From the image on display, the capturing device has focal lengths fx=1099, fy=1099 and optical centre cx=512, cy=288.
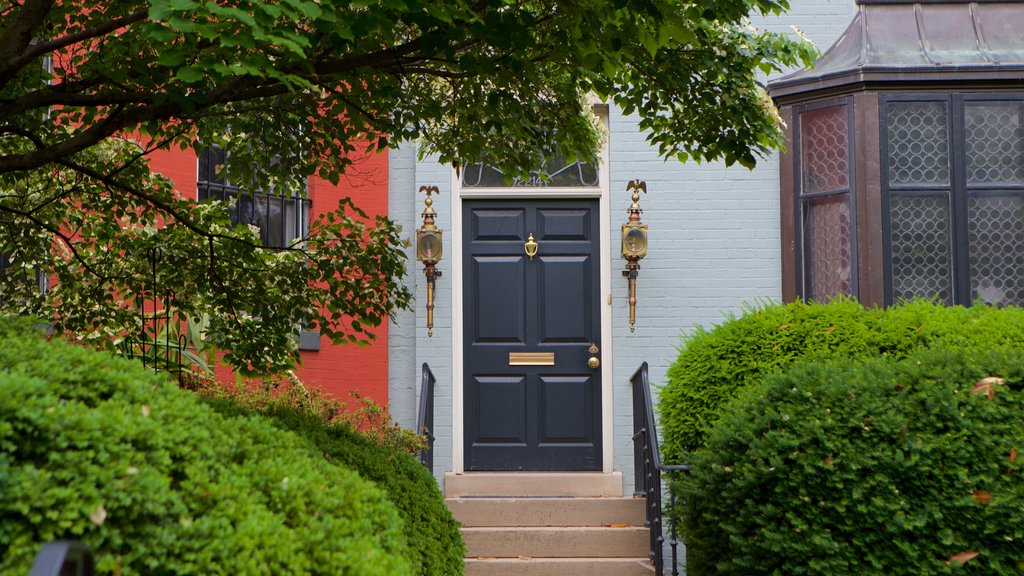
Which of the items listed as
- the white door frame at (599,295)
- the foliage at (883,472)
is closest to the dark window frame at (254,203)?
the white door frame at (599,295)

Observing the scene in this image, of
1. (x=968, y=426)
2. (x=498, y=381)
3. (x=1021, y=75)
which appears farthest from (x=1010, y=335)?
(x=498, y=381)

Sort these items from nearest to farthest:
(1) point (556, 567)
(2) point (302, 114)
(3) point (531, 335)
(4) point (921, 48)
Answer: (2) point (302, 114) → (1) point (556, 567) → (4) point (921, 48) → (3) point (531, 335)

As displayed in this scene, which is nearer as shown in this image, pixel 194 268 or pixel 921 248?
pixel 194 268

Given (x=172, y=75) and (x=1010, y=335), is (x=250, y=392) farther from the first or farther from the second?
(x=1010, y=335)

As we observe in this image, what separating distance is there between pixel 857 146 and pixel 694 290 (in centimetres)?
163

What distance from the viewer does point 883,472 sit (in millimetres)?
4750

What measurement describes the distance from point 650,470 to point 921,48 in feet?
12.4

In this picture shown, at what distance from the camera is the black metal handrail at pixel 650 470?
21.0 ft

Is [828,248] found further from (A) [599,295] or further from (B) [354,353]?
(B) [354,353]

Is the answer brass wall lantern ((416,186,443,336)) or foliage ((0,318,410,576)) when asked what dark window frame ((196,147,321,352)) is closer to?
brass wall lantern ((416,186,443,336))

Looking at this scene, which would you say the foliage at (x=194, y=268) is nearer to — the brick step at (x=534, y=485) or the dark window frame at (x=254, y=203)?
the dark window frame at (x=254, y=203)

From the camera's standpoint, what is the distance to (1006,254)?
8016 millimetres

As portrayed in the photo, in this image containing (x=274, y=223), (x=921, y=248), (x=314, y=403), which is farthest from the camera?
(x=274, y=223)

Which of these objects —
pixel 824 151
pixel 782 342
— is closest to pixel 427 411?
pixel 782 342
